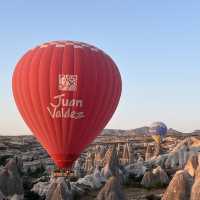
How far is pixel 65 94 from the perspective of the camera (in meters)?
27.7

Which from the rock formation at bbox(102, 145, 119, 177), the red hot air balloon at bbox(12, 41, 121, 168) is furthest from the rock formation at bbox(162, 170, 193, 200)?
the rock formation at bbox(102, 145, 119, 177)

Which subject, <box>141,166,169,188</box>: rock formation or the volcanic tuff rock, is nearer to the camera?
the volcanic tuff rock

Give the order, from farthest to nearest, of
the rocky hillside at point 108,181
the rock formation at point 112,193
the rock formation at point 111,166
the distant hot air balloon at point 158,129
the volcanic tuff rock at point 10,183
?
the distant hot air balloon at point 158,129 → the rock formation at point 111,166 → the volcanic tuff rock at point 10,183 → the rocky hillside at point 108,181 → the rock formation at point 112,193

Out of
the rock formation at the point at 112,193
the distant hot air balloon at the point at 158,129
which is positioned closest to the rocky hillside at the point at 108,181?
the rock formation at the point at 112,193

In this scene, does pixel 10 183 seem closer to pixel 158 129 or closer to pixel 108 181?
pixel 108 181

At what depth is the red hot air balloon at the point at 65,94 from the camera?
27672 millimetres

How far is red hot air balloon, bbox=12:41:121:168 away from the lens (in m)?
27.7

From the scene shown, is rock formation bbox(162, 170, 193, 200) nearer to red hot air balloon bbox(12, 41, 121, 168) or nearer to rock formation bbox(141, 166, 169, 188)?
red hot air balloon bbox(12, 41, 121, 168)

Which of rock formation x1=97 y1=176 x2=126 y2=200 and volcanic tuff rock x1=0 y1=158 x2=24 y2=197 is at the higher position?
rock formation x1=97 y1=176 x2=126 y2=200

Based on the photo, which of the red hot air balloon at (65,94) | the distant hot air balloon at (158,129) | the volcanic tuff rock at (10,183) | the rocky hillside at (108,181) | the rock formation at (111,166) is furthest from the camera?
the distant hot air balloon at (158,129)

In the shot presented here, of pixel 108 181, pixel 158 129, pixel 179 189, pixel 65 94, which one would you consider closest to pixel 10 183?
pixel 108 181

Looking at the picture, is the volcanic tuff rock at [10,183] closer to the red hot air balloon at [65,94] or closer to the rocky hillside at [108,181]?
the rocky hillside at [108,181]

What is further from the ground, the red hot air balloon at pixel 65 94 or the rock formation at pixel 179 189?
the red hot air balloon at pixel 65 94

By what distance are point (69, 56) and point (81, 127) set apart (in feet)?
14.5
